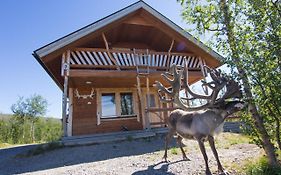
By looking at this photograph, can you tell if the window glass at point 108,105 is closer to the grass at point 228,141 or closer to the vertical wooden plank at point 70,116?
the vertical wooden plank at point 70,116

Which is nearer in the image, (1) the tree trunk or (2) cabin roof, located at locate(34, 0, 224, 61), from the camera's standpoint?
(1) the tree trunk

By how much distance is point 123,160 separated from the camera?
6840 mm

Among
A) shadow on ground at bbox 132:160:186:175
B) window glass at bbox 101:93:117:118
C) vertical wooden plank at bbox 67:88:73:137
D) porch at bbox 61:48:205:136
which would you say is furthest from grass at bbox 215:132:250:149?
vertical wooden plank at bbox 67:88:73:137

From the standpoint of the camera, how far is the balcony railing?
11109mm

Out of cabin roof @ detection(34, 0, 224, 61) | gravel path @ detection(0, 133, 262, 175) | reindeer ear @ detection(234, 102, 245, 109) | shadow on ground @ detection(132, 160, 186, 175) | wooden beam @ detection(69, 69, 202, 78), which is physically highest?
cabin roof @ detection(34, 0, 224, 61)

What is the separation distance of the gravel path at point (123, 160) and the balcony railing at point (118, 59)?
12.4 feet

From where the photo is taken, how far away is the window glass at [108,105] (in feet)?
44.5

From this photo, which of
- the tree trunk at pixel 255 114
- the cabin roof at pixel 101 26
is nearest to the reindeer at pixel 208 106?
the tree trunk at pixel 255 114

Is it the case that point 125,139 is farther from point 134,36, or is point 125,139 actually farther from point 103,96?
point 134,36

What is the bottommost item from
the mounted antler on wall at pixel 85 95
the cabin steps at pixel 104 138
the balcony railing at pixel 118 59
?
the cabin steps at pixel 104 138

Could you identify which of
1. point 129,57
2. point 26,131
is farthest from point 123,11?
point 26,131

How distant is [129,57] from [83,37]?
244 cm

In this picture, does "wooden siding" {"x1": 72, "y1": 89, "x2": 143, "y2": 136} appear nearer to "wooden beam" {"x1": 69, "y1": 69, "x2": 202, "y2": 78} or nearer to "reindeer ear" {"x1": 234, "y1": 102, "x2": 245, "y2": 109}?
"wooden beam" {"x1": 69, "y1": 69, "x2": 202, "y2": 78}

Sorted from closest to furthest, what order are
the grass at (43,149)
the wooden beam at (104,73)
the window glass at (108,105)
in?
the grass at (43,149) → the wooden beam at (104,73) → the window glass at (108,105)
